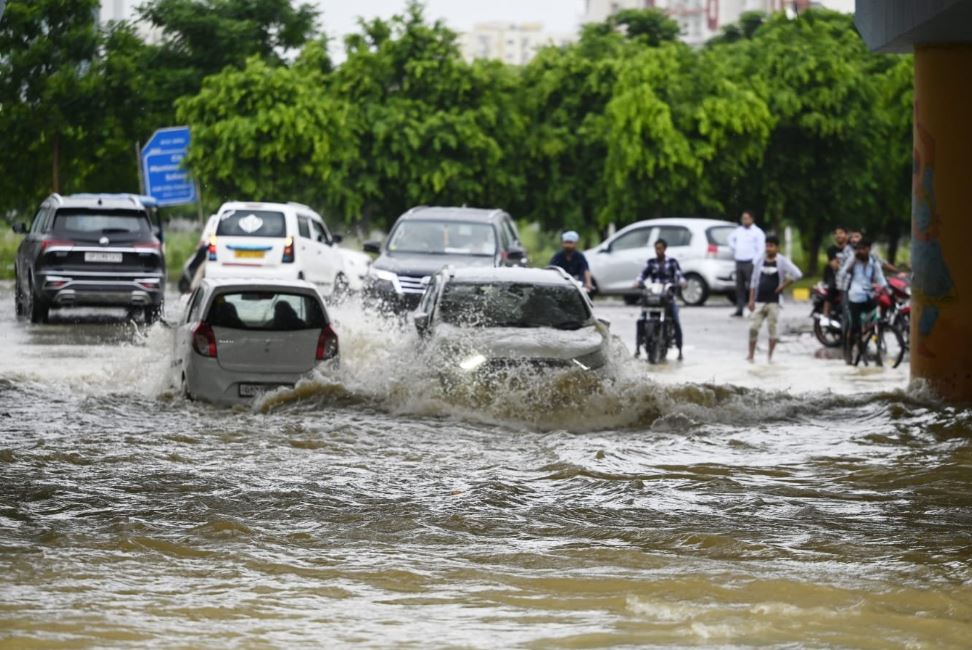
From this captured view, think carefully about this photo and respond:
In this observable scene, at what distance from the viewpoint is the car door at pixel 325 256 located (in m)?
31.4

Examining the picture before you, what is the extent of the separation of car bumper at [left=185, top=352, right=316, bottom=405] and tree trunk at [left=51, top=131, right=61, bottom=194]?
26.6 metres

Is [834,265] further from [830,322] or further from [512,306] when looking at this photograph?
[512,306]

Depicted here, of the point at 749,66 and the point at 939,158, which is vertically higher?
the point at 749,66

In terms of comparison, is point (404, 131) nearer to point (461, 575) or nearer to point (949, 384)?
point (949, 384)

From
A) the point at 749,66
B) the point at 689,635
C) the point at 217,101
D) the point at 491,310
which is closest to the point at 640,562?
the point at 689,635

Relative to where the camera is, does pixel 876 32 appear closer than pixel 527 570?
No

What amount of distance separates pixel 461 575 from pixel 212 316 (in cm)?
769

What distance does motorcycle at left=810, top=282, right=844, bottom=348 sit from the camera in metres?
25.1

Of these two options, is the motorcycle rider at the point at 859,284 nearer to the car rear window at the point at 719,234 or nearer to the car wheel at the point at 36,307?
the car wheel at the point at 36,307

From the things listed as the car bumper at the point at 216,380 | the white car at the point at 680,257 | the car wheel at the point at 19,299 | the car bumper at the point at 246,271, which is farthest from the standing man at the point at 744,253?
the car bumper at the point at 216,380

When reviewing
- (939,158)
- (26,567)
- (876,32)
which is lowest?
(26,567)

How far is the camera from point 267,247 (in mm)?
30297

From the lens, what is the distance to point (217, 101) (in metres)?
44.4

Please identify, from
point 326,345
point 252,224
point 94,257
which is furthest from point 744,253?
point 326,345
